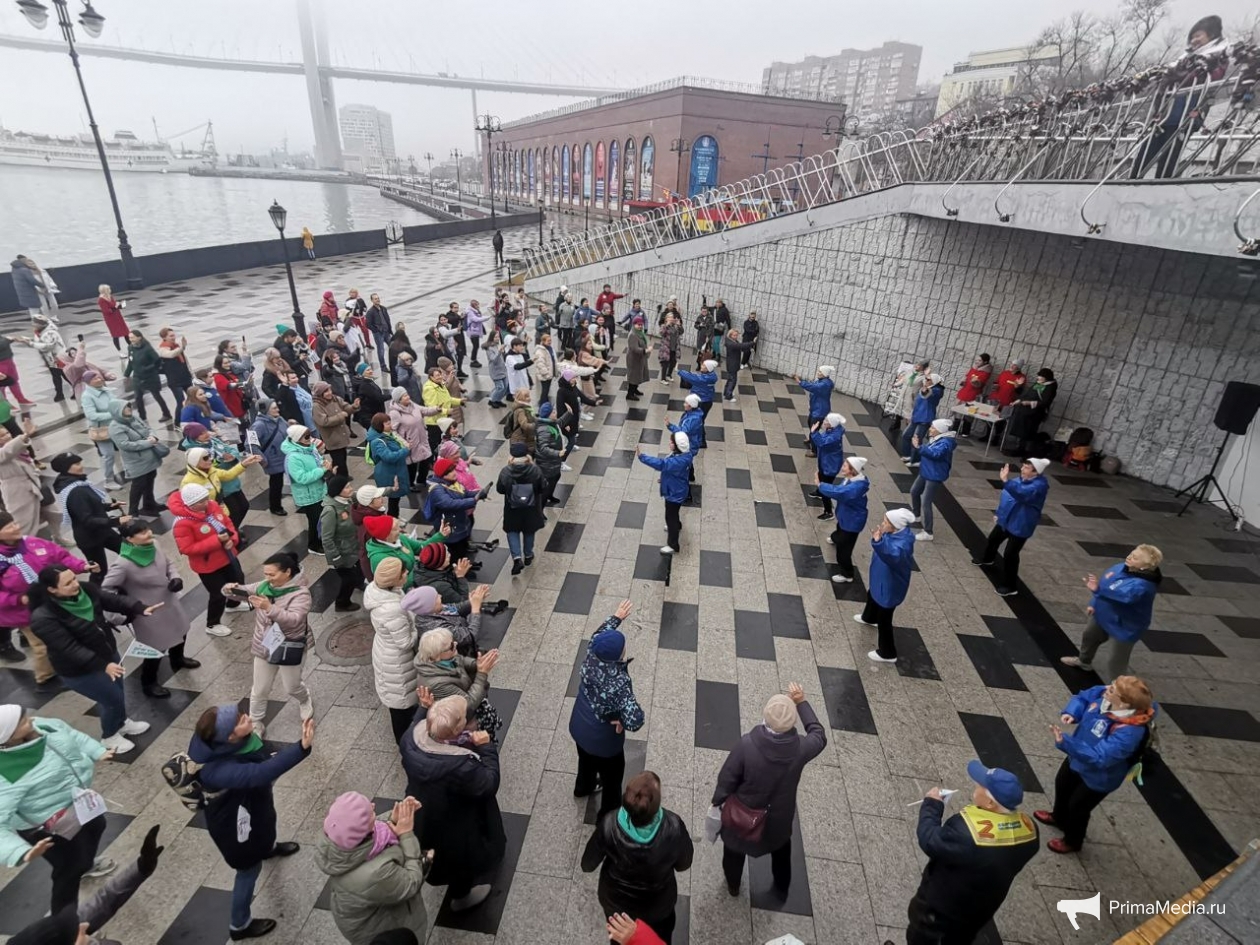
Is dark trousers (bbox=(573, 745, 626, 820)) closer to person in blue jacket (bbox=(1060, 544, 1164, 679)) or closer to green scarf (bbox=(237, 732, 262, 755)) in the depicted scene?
green scarf (bbox=(237, 732, 262, 755))

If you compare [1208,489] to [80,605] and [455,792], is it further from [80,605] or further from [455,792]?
[80,605]

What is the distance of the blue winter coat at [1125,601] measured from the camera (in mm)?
5430

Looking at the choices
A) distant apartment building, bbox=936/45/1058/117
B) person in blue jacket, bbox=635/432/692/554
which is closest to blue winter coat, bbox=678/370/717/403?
person in blue jacket, bbox=635/432/692/554

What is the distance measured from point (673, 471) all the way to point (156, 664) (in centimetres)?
566

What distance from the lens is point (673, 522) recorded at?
26.2ft

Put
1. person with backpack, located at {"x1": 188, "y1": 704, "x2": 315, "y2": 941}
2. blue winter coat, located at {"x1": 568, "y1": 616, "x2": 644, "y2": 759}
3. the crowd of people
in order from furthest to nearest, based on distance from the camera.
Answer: blue winter coat, located at {"x1": 568, "y1": 616, "x2": 644, "y2": 759}
person with backpack, located at {"x1": 188, "y1": 704, "x2": 315, "y2": 941}
the crowd of people

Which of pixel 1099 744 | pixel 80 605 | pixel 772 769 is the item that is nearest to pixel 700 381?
pixel 1099 744

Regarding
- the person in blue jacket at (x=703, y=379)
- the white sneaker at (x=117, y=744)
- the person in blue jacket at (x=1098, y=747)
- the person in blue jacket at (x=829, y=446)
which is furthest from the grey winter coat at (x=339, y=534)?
the person in blue jacket at (x=1098, y=747)

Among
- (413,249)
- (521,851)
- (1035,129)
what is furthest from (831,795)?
(413,249)

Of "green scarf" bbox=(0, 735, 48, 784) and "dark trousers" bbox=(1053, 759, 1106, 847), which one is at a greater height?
"green scarf" bbox=(0, 735, 48, 784)

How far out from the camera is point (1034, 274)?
38.4 ft

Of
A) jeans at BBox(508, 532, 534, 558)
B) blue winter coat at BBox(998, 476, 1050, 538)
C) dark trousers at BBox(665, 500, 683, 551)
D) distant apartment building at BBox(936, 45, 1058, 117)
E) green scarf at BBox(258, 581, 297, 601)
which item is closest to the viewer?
green scarf at BBox(258, 581, 297, 601)

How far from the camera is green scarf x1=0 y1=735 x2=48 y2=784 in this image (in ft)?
10.6

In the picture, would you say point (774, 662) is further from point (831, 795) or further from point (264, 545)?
point (264, 545)
